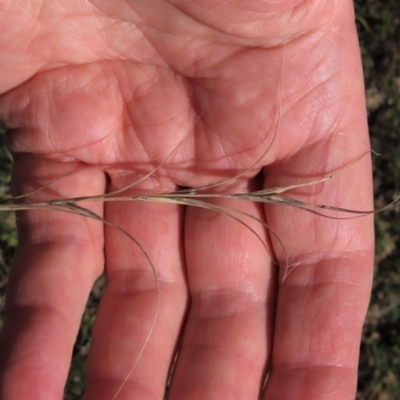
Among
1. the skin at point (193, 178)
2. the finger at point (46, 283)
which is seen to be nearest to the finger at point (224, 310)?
the skin at point (193, 178)

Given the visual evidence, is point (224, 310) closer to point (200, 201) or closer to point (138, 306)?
point (138, 306)

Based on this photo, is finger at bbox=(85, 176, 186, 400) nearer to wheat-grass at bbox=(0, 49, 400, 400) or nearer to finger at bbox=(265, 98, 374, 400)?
wheat-grass at bbox=(0, 49, 400, 400)

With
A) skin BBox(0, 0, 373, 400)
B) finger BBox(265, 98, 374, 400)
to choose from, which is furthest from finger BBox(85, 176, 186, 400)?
finger BBox(265, 98, 374, 400)

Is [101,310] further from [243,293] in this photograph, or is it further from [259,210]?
[259,210]

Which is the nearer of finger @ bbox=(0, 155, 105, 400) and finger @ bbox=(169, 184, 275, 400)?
finger @ bbox=(0, 155, 105, 400)

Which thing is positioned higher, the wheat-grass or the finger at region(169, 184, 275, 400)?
the wheat-grass

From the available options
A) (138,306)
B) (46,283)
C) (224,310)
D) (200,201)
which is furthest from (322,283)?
(46,283)
